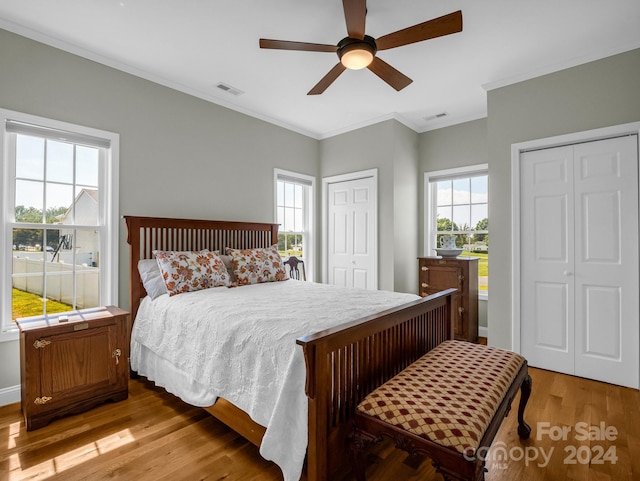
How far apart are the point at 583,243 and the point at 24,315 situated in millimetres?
4776

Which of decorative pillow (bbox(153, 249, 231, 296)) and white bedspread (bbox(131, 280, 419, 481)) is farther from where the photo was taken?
decorative pillow (bbox(153, 249, 231, 296))

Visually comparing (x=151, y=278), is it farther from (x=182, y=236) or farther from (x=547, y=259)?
(x=547, y=259)

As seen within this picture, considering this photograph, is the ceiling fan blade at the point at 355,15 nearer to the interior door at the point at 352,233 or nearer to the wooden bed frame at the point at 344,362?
the wooden bed frame at the point at 344,362

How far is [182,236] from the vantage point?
11.3ft

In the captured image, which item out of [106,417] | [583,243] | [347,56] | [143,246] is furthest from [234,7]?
[583,243]

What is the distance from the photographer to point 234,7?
2.34 meters

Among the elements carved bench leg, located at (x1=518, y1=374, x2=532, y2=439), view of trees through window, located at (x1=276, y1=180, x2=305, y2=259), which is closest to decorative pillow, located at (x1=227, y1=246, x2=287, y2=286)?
view of trees through window, located at (x1=276, y1=180, x2=305, y2=259)

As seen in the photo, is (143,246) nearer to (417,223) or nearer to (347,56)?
(347,56)

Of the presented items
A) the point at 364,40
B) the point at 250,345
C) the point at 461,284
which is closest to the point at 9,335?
the point at 250,345

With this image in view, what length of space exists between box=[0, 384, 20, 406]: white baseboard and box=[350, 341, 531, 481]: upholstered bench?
8.70 ft

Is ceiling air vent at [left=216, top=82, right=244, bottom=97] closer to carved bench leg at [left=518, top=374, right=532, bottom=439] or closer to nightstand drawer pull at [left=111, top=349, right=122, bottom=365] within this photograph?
nightstand drawer pull at [left=111, top=349, right=122, bottom=365]

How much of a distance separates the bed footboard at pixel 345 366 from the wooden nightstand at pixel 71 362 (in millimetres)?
1848

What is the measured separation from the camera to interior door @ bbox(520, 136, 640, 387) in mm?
2824

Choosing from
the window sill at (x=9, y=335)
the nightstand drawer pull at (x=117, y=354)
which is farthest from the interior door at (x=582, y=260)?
the window sill at (x=9, y=335)
